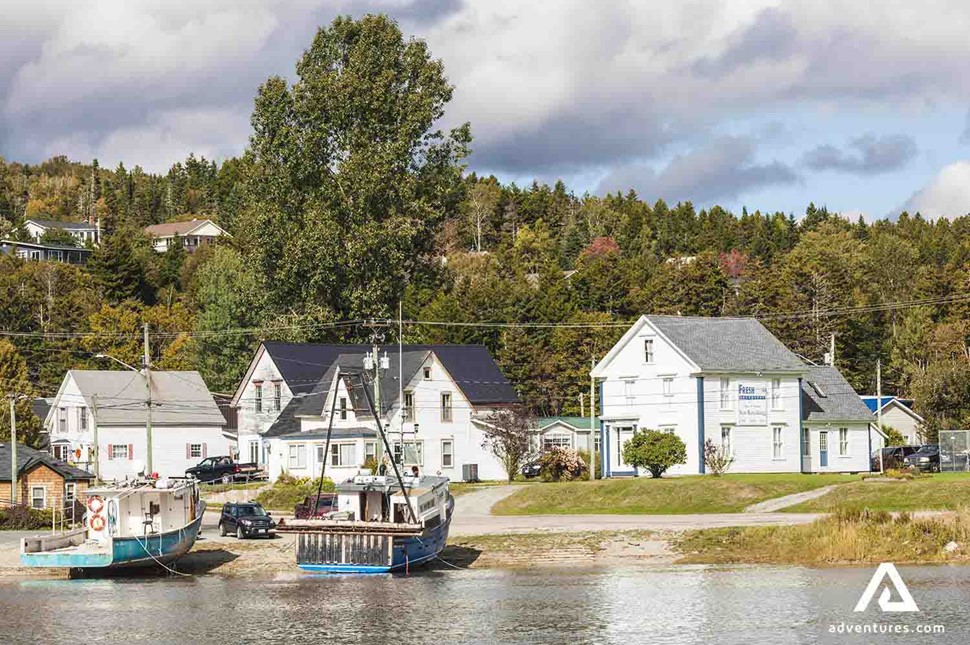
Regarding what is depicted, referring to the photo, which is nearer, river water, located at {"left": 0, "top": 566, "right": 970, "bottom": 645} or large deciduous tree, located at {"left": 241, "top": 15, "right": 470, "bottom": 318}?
river water, located at {"left": 0, "top": 566, "right": 970, "bottom": 645}

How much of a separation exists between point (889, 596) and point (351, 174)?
193 feet

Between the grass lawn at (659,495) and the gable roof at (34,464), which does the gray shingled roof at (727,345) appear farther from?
the gable roof at (34,464)

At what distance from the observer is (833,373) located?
300ft

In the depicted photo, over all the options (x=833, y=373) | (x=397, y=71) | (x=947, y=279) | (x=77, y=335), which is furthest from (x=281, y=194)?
(x=947, y=279)

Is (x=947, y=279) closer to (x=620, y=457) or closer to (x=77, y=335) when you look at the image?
(x=620, y=457)

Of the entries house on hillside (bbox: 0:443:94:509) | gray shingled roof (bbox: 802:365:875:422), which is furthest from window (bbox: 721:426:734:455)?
house on hillside (bbox: 0:443:94:509)

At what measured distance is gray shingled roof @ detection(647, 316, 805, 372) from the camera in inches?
3310

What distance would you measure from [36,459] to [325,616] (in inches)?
1693

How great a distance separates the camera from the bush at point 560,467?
269 feet

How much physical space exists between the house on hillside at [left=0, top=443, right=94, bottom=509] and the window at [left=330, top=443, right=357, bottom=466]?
48.5 ft

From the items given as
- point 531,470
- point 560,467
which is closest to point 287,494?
point 560,467

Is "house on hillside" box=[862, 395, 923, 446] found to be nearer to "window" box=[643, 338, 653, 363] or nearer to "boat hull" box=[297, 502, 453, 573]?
"window" box=[643, 338, 653, 363]

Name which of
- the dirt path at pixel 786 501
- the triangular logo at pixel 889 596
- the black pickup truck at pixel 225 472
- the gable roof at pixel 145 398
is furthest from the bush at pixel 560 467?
the gable roof at pixel 145 398

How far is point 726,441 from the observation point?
8294cm
